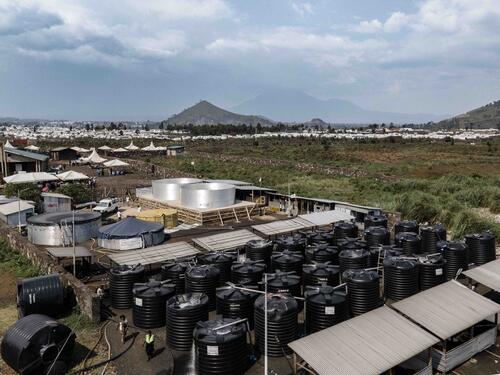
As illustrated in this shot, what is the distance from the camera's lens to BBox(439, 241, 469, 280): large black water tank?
22781mm

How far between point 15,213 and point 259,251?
21.4 meters

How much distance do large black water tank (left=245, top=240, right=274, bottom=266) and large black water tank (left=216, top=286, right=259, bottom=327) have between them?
6204 mm

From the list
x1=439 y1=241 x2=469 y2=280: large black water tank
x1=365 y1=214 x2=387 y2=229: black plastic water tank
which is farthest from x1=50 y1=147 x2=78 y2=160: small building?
x1=439 y1=241 x2=469 y2=280: large black water tank

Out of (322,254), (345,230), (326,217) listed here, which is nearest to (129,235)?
(322,254)

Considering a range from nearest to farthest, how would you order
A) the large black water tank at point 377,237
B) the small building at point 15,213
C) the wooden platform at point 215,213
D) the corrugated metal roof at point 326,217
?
the large black water tank at point 377,237
the corrugated metal roof at point 326,217
the small building at point 15,213
the wooden platform at point 215,213

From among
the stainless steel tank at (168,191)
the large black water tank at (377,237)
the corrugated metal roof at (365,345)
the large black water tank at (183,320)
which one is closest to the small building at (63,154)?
the stainless steel tank at (168,191)

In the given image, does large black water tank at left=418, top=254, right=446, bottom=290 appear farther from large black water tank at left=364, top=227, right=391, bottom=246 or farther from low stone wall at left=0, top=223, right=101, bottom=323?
low stone wall at left=0, top=223, right=101, bottom=323

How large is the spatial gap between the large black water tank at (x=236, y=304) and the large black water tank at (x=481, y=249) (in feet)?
46.5

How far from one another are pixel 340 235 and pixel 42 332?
63.0 feet

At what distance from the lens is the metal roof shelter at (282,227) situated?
27922mm

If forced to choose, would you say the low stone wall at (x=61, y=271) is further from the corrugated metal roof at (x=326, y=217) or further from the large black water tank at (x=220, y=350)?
the corrugated metal roof at (x=326, y=217)

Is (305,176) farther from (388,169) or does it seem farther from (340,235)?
(340,235)

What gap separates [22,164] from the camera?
59.2 meters

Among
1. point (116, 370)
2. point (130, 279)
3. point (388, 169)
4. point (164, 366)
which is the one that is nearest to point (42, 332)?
point (116, 370)
